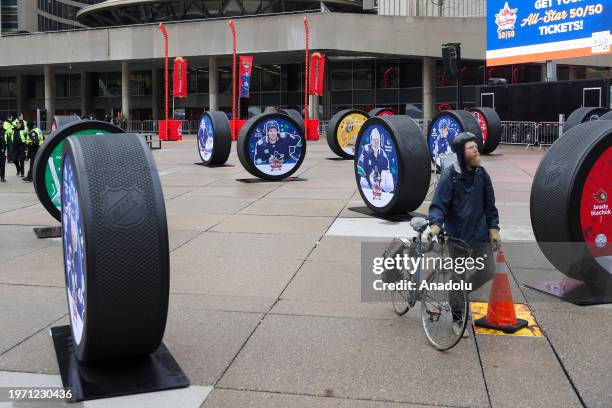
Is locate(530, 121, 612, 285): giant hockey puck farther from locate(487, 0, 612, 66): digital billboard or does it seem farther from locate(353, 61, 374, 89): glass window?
locate(353, 61, 374, 89): glass window

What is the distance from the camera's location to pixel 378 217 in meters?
11.8

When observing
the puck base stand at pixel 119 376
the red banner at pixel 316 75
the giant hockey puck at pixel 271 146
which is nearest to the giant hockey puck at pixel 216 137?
the giant hockey puck at pixel 271 146

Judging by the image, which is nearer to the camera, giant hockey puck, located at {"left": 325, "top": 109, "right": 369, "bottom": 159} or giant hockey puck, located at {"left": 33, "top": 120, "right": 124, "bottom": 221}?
giant hockey puck, located at {"left": 33, "top": 120, "right": 124, "bottom": 221}

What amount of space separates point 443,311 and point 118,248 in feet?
8.32

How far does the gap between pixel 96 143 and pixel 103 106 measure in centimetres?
6601

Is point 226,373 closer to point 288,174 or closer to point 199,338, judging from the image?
point 199,338

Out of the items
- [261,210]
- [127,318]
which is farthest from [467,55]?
[127,318]

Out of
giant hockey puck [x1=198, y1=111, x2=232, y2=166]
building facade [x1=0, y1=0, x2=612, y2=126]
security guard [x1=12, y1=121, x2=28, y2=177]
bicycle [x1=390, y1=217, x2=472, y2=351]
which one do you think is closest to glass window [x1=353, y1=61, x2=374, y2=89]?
building facade [x1=0, y1=0, x2=612, y2=126]

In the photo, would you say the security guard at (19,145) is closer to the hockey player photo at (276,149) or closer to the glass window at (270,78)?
the hockey player photo at (276,149)

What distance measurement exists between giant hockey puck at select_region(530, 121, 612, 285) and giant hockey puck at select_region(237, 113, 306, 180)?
1059 cm

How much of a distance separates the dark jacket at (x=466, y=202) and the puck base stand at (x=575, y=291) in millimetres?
1580

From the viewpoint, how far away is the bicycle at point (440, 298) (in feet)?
17.0

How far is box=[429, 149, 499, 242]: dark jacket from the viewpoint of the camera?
572 cm

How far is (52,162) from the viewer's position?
10.1 metres
